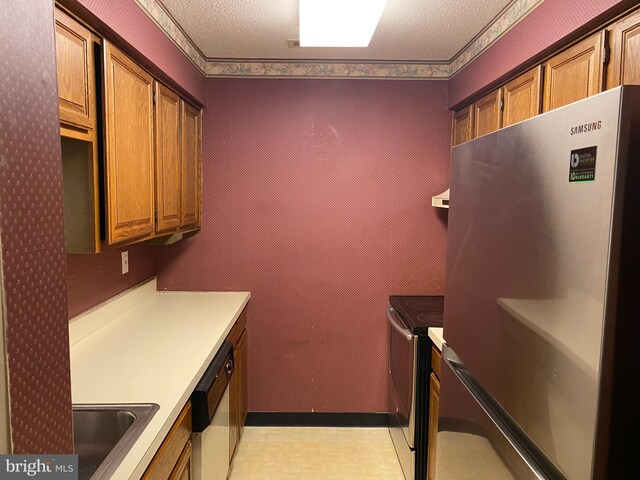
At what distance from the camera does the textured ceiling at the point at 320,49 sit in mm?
2123

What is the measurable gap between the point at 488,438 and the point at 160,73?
6.46 feet

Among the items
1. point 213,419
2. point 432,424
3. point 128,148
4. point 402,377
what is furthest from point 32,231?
point 402,377

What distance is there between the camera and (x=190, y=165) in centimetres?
279

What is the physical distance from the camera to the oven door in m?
2.42

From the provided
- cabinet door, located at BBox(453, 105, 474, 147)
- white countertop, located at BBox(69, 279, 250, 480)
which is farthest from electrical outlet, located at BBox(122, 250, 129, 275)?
cabinet door, located at BBox(453, 105, 474, 147)

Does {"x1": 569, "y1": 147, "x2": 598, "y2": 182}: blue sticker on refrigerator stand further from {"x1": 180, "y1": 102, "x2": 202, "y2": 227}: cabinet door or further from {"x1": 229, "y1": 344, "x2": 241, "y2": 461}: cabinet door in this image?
{"x1": 180, "y1": 102, "x2": 202, "y2": 227}: cabinet door

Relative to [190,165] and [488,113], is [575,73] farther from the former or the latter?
[190,165]

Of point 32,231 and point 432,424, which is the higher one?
point 32,231

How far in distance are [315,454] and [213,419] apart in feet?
3.94

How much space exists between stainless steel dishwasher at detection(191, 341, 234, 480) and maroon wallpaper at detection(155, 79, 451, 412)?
0.91 metres

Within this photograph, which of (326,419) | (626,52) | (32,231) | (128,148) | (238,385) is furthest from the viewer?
(326,419)

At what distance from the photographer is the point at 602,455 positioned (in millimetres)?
747

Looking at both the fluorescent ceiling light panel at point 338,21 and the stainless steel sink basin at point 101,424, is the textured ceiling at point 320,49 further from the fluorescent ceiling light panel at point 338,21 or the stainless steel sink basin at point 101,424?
the stainless steel sink basin at point 101,424

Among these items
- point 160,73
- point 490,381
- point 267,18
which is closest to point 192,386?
point 490,381
